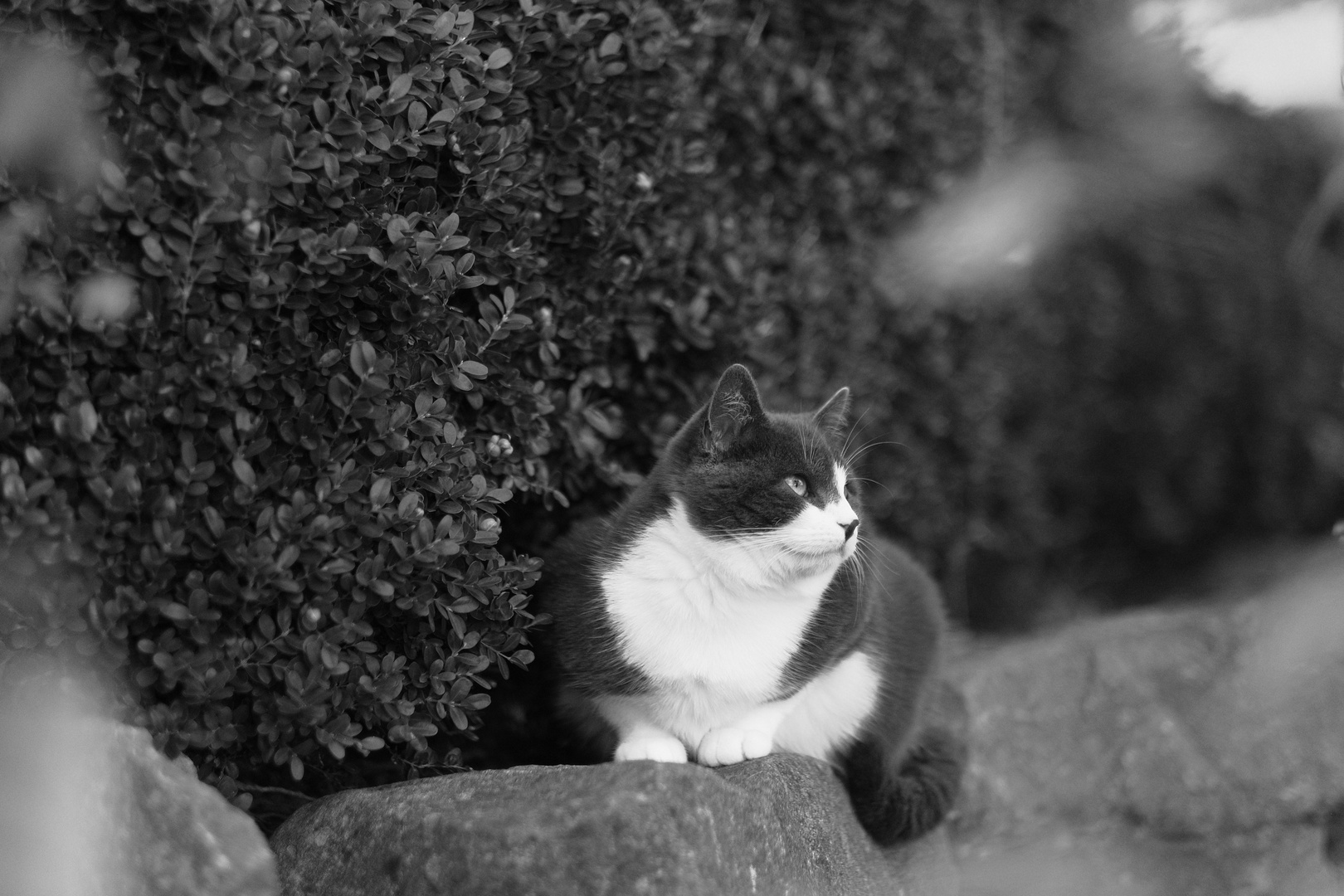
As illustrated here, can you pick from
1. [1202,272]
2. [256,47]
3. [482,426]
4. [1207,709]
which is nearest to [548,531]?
[482,426]

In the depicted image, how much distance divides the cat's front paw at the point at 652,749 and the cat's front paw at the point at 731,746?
2.2 inches

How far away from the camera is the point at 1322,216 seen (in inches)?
206

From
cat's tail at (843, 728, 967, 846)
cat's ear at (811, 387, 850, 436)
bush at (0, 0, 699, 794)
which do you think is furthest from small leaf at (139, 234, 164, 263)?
cat's tail at (843, 728, 967, 846)

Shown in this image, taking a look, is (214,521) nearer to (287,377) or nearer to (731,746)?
(287,377)

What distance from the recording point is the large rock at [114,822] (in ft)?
6.77

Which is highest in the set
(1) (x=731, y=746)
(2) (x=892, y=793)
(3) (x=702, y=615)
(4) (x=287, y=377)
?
(4) (x=287, y=377)

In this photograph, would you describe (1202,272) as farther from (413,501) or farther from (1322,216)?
(413,501)

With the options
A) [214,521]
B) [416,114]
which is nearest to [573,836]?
[214,521]

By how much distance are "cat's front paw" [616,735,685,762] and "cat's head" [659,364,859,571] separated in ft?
1.59

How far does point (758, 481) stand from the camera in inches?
106

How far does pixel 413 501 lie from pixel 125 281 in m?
0.70

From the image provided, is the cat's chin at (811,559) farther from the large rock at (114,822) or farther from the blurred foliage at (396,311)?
the large rock at (114,822)

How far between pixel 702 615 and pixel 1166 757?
80.2 inches

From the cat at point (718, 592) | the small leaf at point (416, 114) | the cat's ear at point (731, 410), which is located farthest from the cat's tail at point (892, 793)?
the small leaf at point (416, 114)
